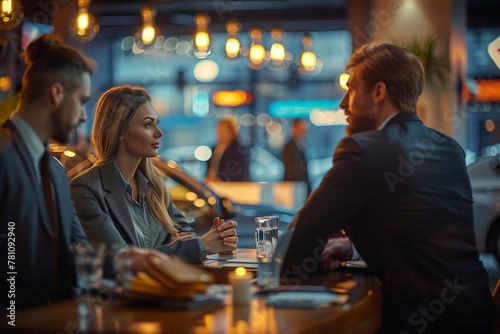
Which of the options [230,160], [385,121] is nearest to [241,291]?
[385,121]

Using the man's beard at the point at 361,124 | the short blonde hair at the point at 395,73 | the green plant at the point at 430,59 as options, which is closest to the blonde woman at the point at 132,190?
the man's beard at the point at 361,124

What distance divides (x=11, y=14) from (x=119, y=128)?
4.81 ft

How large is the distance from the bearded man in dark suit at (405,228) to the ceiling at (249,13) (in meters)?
12.2

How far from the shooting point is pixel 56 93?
2785mm

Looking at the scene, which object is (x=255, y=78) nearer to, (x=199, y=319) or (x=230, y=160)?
(x=230, y=160)

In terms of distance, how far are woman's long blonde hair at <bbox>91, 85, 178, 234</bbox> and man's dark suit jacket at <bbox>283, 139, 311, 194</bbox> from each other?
9249mm

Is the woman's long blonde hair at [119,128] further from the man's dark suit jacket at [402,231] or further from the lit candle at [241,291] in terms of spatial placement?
the lit candle at [241,291]

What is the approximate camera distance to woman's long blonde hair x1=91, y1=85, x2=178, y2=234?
413 cm

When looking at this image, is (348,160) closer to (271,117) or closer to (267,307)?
(267,307)

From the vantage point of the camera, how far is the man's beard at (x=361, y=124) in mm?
3469

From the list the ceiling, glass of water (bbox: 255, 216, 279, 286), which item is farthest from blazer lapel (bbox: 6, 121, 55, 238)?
the ceiling

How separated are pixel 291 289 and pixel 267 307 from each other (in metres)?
0.32

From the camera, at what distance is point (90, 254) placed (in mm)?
2373

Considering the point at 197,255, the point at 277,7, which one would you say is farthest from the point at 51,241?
the point at 277,7
